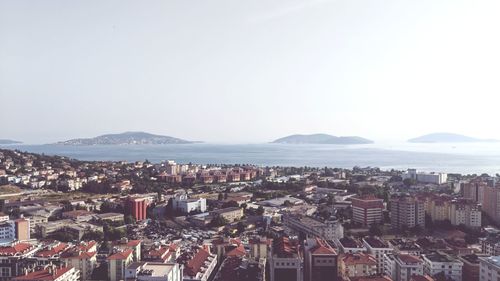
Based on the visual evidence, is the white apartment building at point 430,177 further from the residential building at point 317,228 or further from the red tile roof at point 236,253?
the red tile roof at point 236,253

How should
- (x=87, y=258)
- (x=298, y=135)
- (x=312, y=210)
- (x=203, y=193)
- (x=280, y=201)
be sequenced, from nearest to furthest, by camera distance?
(x=87, y=258) < (x=312, y=210) < (x=280, y=201) < (x=203, y=193) < (x=298, y=135)

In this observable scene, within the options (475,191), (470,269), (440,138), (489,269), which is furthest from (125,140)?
(489,269)

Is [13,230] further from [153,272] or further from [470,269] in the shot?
[470,269]

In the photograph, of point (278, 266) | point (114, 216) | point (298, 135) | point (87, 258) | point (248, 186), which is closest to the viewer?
point (278, 266)

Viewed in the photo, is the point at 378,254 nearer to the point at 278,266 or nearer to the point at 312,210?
the point at 278,266

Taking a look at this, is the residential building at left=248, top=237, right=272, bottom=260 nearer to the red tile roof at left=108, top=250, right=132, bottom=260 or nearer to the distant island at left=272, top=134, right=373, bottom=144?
the red tile roof at left=108, top=250, right=132, bottom=260

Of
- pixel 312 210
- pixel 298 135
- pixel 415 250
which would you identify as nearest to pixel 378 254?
pixel 415 250

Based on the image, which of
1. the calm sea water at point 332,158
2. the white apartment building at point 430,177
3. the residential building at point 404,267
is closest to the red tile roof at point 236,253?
the residential building at point 404,267
